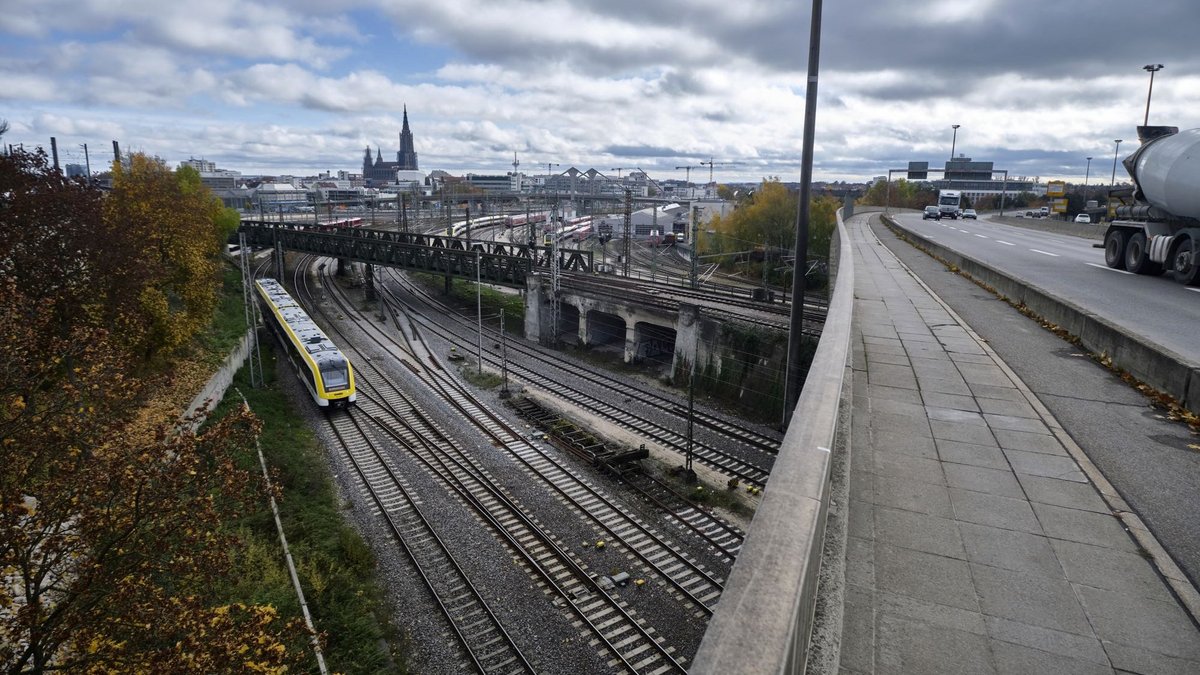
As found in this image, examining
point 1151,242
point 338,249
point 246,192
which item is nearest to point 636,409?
point 1151,242

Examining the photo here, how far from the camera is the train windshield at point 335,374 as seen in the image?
2198 centimetres

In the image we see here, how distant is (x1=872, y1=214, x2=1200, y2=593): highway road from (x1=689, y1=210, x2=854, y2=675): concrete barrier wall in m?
2.55

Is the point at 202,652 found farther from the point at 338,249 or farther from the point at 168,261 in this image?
the point at 338,249

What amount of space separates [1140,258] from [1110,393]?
11.8m

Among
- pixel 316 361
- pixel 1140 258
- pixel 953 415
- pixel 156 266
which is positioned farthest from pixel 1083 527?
pixel 156 266

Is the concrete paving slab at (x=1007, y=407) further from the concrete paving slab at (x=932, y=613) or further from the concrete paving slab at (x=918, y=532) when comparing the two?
the concrete paving slab at (x=932, y=613)

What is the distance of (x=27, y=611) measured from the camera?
224 inches

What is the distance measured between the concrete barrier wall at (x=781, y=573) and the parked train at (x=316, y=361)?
797 inches

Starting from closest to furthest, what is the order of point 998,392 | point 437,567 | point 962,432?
point 962,432
point 998,392
point 437,567

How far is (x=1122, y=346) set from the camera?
27.8 ft

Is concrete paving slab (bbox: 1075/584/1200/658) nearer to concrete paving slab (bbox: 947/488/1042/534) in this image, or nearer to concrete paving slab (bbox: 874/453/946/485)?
concrete paving slab (bbox: 947/488/1042/534)

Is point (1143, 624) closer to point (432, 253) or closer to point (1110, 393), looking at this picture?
point (1110, 393)

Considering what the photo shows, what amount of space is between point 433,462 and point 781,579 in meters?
16.8

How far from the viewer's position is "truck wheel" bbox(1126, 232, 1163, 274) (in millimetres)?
16125
